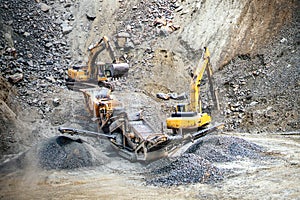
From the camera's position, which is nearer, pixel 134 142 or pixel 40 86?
pixel 134 142

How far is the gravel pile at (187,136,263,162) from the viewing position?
27.2 feet

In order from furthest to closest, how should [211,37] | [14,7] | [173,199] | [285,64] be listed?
[14,7]
[211,37]
[285,64]
[173,199]

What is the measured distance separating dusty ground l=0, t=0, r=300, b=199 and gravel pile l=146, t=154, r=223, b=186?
16 centimetres

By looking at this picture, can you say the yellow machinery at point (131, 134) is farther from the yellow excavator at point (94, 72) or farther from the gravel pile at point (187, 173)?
the yellow excavator at point (94, 72)

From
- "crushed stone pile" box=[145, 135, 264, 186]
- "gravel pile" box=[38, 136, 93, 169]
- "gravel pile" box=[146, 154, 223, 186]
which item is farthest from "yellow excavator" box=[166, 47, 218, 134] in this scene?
"gravel pile" box=[38, 136, 93, 169]

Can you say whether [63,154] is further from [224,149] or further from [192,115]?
[224,149]

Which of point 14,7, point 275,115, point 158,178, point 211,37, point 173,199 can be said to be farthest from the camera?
point 14,7

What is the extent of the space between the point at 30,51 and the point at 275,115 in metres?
7.51

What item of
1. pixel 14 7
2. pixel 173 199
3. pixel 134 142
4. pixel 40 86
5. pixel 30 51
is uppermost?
pixel 14 7

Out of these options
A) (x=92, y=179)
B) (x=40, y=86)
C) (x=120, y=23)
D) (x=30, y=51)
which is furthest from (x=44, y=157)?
(x=120, y=23)

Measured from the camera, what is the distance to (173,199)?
261 inches

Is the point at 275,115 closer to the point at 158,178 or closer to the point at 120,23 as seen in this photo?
the point at 158,178

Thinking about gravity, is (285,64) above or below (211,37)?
below

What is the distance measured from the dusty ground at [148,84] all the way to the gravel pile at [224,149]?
0.52 feet
